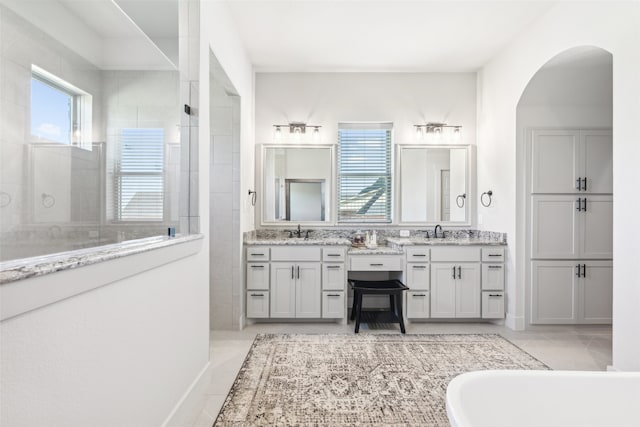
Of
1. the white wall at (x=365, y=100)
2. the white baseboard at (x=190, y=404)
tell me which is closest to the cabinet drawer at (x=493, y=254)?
the white wall at (x=365, y=100)

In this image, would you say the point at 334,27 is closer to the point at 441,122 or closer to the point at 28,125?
the point at 441,122

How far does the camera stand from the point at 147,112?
1.87m

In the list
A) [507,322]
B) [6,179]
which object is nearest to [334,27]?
[6,179]

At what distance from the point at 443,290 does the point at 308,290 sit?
1.40m

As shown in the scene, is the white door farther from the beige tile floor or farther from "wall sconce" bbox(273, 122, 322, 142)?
"wall sconce" bbox(273, 122, 322, 142)

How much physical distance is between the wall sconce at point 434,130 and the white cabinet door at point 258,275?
237 centimetres

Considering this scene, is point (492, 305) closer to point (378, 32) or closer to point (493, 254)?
point (493, 254)

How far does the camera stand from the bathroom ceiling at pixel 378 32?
2957mm

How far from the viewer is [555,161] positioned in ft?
11.6

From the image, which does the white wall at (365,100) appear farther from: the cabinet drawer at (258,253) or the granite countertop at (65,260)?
the granite countertop at (65,260)

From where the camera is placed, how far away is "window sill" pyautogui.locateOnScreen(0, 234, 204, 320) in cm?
78

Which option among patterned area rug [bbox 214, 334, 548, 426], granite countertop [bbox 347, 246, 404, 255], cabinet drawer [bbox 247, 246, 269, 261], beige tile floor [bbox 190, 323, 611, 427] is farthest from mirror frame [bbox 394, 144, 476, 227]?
cabinet drawer [bbox 247, 246, 269, 261]

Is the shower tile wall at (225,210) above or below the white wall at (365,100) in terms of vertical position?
below

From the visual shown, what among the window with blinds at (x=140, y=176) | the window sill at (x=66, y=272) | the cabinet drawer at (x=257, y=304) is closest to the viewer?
the window sill at (x=66, y=272)
